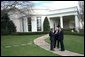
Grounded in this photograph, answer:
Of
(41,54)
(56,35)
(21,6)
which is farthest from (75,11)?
(41,54)

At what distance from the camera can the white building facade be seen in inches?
1711

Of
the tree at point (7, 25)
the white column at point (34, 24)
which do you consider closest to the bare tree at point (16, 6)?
the tree at point (7, 25)

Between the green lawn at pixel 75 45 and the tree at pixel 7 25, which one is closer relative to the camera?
the green lawn at pixel 75 45

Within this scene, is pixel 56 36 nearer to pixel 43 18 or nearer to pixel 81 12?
pixel 81 12

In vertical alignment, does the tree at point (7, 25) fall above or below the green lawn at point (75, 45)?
above

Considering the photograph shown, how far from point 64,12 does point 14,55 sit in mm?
30487

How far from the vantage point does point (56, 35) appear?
59.2ft

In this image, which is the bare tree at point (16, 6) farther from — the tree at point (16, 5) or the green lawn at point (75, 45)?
the green lawn at point (75, 45)

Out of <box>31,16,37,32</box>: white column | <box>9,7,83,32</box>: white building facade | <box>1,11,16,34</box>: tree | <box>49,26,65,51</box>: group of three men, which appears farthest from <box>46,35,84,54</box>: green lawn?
<box>31,16,37,32</box>: white column

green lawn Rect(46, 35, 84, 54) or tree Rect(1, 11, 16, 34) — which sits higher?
tree Rect(1, 11, 16, 34)

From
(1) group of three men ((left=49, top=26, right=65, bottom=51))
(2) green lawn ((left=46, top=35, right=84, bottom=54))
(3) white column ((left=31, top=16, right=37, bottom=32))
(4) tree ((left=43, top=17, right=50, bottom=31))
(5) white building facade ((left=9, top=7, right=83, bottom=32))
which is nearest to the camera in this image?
(1) group of three men ((left=49, top=26, right=65, bottom=51))

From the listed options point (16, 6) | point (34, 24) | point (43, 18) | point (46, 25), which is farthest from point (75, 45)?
point (43, 18)

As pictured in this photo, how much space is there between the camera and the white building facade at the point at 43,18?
143 feet

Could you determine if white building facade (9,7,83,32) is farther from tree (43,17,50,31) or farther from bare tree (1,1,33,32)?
bare tree (1,1,33,32)
